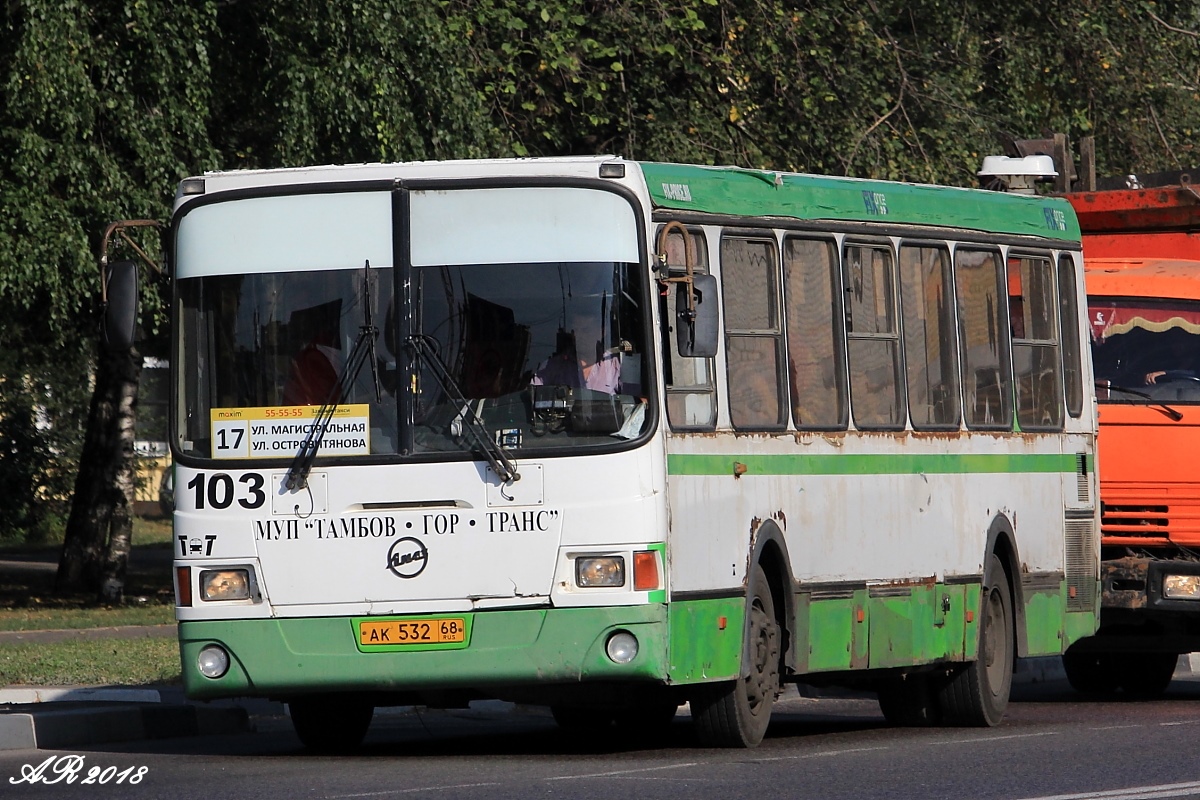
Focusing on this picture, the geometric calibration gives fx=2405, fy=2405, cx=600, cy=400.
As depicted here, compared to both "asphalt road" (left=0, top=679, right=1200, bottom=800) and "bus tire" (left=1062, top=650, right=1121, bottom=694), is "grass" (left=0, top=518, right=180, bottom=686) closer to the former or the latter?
"asphalt road" (left=0, top=679, right=1200, bottom=800)

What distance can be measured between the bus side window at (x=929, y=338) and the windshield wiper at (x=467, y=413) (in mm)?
3150

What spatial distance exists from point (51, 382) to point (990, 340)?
2603cm

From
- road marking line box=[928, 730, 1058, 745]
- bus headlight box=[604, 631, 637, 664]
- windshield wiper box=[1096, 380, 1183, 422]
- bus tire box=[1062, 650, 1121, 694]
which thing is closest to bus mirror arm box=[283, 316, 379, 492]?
bus headlight box=[604, 631, 637, 664]

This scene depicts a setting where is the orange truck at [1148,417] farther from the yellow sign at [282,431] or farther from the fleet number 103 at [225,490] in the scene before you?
the fleet number 103 at [225,490]

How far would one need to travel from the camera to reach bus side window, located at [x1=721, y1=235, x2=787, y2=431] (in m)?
11.4

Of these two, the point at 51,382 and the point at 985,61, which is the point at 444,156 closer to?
the point at 985,61

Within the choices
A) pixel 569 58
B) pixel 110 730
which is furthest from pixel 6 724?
pixel 569 58

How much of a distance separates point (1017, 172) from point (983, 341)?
238 centimetres

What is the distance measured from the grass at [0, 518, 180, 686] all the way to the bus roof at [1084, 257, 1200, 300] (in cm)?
661

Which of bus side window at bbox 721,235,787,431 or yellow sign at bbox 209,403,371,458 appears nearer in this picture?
yellow sign at bbox 209,403,371,458

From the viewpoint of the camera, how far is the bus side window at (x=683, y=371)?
35.0 feet

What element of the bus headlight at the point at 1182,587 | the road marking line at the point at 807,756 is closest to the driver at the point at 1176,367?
the bus headlight at the point at 1182,587

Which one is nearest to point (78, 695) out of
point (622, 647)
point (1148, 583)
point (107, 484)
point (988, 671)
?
point (622, 647)

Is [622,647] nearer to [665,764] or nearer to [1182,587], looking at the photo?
[665,764]
